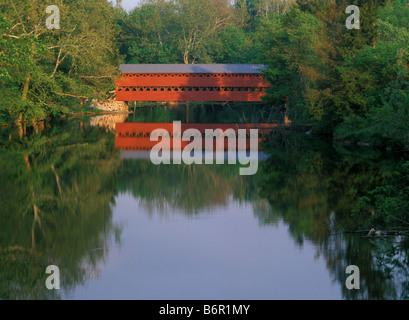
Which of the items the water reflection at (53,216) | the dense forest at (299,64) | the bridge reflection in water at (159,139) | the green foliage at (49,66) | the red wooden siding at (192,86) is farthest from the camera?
the red wooden siding at (192,86)

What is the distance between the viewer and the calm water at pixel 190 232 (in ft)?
25.9

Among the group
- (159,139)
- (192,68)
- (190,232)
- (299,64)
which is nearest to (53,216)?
(190,232)

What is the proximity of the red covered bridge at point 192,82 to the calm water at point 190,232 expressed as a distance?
27.4 m

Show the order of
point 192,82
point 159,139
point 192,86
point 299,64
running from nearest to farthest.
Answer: point 159,139, point 299,64, point 192,82, point 192,86

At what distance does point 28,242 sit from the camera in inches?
385

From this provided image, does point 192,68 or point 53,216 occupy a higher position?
point 192,68

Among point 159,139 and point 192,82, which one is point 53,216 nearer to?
point 159,139

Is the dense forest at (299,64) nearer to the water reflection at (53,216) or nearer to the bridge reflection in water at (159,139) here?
the bridge reflection in water at (159,139)

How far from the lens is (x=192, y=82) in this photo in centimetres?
4769

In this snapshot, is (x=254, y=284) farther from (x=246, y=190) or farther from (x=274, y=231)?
(x=246, y=190)

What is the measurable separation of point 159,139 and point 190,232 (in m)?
18.4

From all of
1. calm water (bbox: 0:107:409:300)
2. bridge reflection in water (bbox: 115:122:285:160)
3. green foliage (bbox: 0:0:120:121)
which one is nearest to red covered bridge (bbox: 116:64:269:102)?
green foliage (bbox: 0:0:120:121)

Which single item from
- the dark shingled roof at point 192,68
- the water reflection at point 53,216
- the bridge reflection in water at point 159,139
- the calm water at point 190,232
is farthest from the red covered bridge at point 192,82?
the calm water at point 190,232

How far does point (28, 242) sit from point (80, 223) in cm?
162
